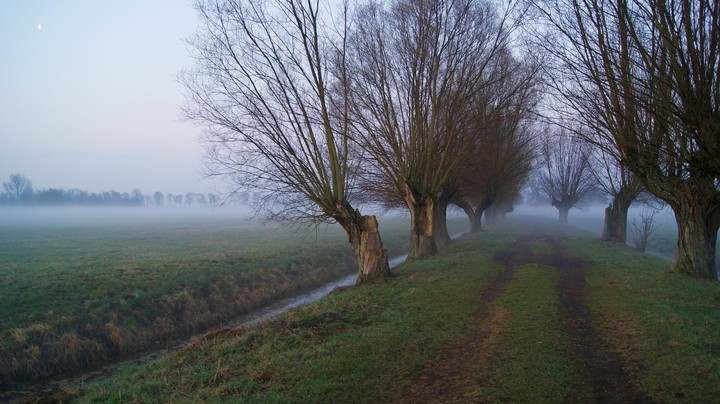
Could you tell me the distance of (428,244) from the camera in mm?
22219

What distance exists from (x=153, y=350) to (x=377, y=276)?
7.65m

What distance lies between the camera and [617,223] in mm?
32312

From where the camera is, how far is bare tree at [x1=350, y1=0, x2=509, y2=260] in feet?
57.2

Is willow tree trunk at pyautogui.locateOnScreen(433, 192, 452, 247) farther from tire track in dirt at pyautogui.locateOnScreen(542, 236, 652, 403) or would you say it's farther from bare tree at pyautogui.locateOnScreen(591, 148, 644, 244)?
tire track in dirt at pyautogui.locateOnScreen(542, 236, 652, 403)

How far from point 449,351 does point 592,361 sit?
7.79 feet

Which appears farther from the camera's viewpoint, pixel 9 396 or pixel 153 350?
pixel 153 350

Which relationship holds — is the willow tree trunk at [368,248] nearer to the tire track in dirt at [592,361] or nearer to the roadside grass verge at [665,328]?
the tire track in dirt at [592,361]

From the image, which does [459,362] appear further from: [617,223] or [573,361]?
[617,223]

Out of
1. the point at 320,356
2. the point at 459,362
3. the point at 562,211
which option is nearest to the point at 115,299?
the point at 320,356

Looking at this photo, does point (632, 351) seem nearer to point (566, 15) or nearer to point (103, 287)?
point (566, 15)

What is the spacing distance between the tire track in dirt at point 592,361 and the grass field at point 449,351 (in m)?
0.07

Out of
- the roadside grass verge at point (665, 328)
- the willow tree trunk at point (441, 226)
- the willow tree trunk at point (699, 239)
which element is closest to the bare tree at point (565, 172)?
the willow tree trunk at point (441, 226)

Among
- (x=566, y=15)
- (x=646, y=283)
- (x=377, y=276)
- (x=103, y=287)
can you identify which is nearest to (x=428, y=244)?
(x=377, y=276)

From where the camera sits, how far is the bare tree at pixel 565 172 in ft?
133
